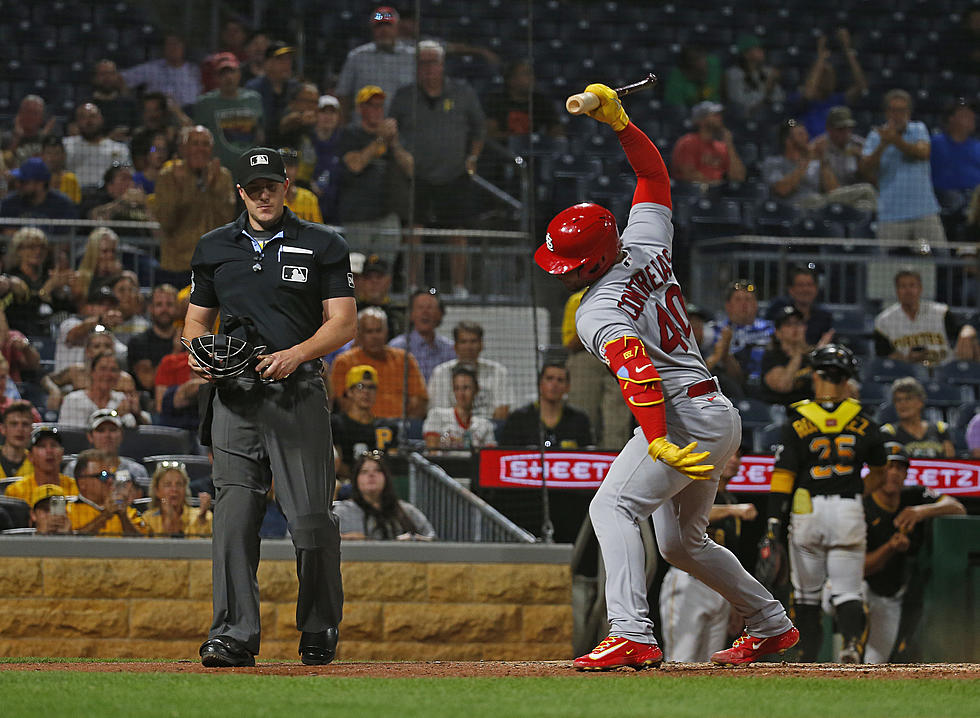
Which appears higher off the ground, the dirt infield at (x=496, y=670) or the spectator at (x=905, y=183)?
the spectator at (x=905, y=183)

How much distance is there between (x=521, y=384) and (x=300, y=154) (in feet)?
9.68

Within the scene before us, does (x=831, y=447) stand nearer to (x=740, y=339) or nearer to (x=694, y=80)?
(x=740, y=339)

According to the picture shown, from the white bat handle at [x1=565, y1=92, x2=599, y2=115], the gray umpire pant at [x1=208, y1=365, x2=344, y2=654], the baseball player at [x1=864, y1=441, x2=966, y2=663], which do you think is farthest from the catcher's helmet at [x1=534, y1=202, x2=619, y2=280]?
the baseball player at [x1=864, y1=441, x2=966, y2=663]

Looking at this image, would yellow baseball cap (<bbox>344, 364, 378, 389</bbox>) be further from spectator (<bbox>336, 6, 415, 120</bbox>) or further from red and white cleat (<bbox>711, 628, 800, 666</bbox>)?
red and white cleat (<bbox>711, 628, 800, 666</bbox>)

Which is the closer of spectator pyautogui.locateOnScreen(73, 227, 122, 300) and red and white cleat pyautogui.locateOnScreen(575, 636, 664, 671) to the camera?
red and white cleat pyautogui.locateOnScreen(575, 636, 664, 671)

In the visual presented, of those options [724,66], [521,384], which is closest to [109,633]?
[521,384]

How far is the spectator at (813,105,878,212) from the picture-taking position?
46.0ft

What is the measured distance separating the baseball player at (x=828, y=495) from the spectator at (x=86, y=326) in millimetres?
4281

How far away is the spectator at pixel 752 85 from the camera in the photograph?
15.4 meters

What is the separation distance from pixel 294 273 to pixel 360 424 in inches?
127

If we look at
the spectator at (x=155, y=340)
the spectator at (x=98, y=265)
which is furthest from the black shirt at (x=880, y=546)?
the spectator at (x=98, y=265)

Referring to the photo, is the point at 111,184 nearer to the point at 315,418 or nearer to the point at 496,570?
the point at 496,570

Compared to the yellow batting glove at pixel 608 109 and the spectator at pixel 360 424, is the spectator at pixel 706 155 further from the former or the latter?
the yellow batting glove at pixel 608 109

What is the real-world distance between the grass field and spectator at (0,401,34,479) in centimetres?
332
